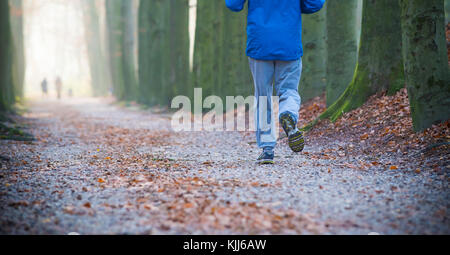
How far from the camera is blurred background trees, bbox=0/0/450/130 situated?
4.78 meters

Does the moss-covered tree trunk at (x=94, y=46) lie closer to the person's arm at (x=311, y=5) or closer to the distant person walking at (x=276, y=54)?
the distant person walking at (x=276, y=54)

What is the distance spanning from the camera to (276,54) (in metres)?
4.18

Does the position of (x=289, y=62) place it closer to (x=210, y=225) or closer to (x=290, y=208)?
(x=290, y=208)

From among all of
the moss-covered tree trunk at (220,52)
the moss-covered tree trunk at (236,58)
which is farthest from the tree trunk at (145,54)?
the moss-covered tree trunk at (236,58)

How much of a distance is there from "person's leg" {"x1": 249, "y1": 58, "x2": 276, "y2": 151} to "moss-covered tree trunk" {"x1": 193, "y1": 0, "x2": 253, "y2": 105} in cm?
850

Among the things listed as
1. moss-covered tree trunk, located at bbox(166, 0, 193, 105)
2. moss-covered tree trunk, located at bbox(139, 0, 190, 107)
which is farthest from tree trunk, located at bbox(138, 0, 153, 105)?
moss-covered tree trunk, located at bbox(166, 0, 193, 105)

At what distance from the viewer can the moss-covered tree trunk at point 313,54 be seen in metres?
9.87

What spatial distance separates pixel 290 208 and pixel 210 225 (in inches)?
24.8

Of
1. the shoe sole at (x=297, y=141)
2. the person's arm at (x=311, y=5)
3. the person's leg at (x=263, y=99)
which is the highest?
the person's arm at (x=311, y=5)

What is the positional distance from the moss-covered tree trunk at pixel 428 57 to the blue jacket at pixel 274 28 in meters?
1.33

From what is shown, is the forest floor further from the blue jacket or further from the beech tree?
the beech tree

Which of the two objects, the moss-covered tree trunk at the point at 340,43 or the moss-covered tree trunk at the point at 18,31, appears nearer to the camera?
the moss-covered tree trunk at the point at 340,43

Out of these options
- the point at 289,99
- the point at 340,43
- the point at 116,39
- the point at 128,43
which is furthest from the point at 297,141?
the point at 116,39

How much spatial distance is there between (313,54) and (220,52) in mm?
5032
